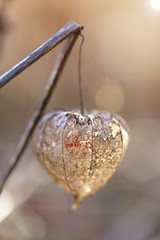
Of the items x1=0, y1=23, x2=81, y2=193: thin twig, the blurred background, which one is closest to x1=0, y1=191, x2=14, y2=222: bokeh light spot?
the blurred background

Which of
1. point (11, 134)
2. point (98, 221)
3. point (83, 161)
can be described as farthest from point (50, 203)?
point (83, 161)

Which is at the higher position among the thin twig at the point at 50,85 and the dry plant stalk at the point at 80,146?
the thin twig at the point at 50,85

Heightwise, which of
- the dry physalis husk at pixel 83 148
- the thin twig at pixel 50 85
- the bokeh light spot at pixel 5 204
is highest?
the thin twig at pixel 50 85

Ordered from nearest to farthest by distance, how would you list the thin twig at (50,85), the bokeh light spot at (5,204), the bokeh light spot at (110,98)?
1. the thin twig at (50,85)
2. the bokeh light spot at (5,204)
3. the bokeh light spot at (110,98)

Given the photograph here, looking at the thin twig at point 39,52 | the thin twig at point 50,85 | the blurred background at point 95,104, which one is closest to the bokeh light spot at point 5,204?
the blurred background at point 95,104

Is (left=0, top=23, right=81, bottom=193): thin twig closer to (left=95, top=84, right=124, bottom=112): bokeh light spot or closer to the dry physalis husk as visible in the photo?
the dry physalis husk

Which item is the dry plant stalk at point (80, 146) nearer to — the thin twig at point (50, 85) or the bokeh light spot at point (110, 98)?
the thin twig at point (50, 85)

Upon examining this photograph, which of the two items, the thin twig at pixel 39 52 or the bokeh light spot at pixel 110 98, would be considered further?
the bokeh light spot at pixel 110 98
